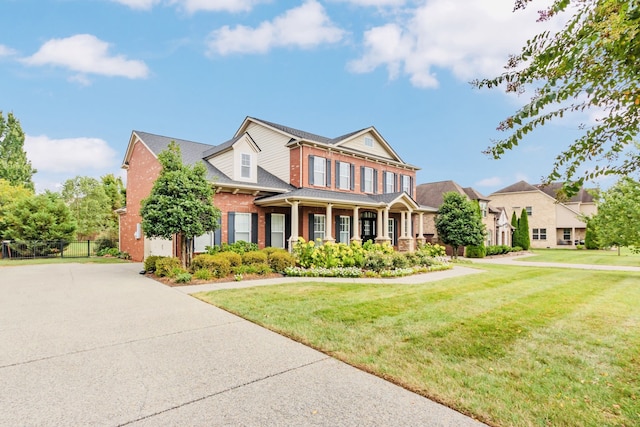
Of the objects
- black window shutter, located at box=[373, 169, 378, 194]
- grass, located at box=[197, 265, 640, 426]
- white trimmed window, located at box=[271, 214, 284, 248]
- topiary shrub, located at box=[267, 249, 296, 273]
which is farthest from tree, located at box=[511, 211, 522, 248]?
topiary shrub, located at box=[267, 249, 296, 273]

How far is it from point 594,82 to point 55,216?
93.5 feet

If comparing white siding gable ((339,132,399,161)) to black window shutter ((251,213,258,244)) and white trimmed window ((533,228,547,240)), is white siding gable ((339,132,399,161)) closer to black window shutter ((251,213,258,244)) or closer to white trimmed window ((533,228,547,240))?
black window shutter ((251,213,258,244))

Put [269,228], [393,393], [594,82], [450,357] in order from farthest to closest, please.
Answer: [269,228] → [450,357] → [393,393] → [594,82]

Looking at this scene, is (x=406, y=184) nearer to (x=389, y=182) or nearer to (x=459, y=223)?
(x=389, y=182)

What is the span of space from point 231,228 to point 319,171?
601 centimetres

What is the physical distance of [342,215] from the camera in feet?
62.9

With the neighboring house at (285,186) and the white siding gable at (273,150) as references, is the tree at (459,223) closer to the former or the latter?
the neighboring house at (285,186)

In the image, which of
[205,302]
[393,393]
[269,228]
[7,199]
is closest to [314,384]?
[393,393]

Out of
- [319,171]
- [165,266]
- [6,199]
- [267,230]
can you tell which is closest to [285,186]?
[319,171]

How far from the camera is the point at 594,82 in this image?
271cm

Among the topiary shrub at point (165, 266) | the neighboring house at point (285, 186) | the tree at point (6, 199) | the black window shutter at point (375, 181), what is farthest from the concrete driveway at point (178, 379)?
the tree at point (6, 199)

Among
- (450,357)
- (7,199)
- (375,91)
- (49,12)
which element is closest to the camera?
(450,357)

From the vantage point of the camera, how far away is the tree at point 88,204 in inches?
1331

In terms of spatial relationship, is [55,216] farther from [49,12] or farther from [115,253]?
[49,12]
